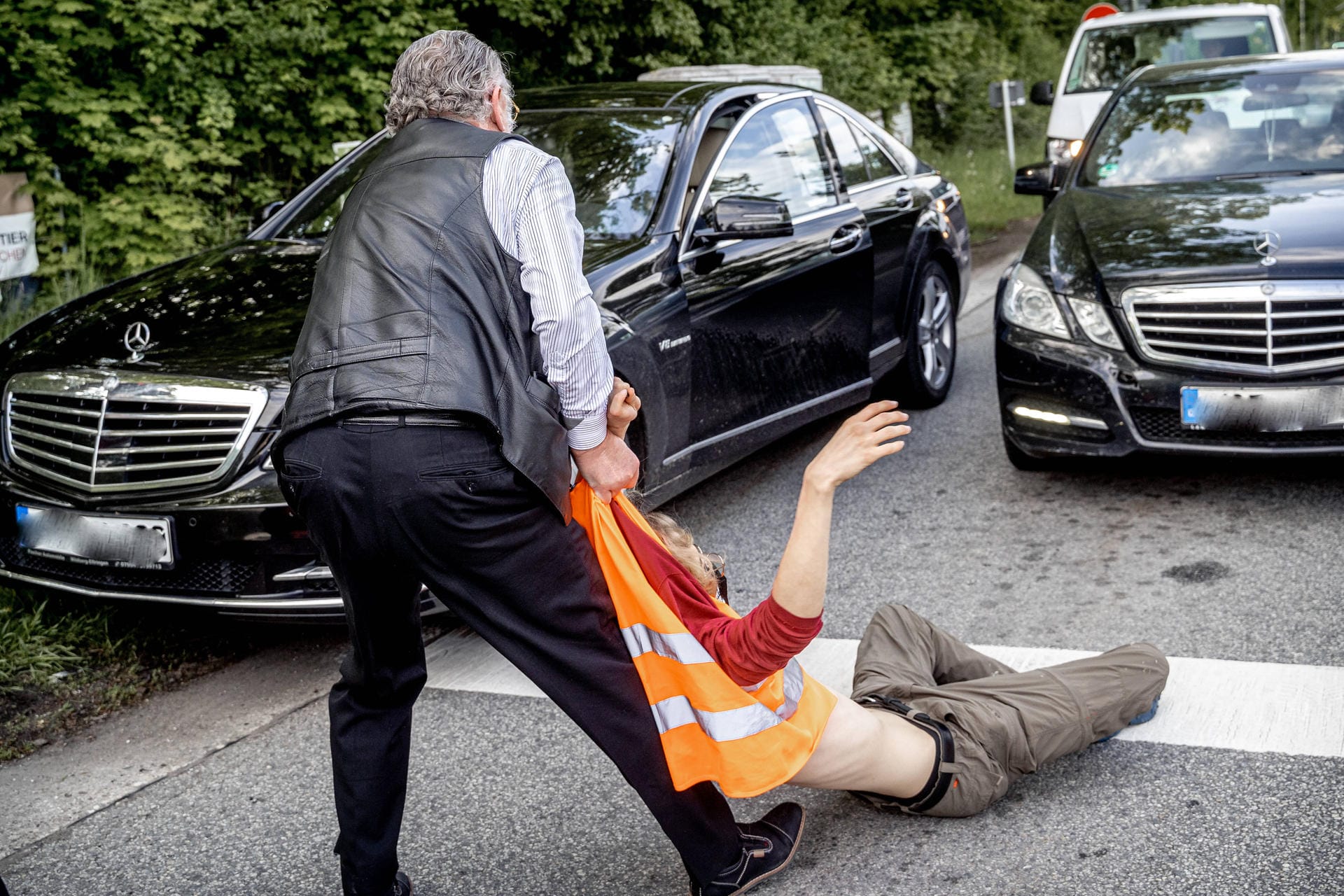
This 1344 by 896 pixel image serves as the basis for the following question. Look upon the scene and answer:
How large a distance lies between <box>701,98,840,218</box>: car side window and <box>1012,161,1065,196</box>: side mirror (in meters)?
1.34

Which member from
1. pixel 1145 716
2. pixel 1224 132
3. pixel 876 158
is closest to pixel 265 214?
pixel 876 158

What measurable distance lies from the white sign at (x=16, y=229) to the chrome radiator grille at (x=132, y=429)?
3.85 meters

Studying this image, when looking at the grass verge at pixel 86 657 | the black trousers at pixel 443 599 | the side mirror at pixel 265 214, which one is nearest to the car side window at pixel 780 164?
the side mirror at pixel 265 214

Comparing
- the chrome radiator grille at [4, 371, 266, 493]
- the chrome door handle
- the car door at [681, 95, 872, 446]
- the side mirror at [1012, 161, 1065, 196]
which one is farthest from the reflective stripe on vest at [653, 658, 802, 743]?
the side mirror at [1012, 161, 1065, 196]

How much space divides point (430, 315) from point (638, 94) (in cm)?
359

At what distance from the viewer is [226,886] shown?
3.20 metres

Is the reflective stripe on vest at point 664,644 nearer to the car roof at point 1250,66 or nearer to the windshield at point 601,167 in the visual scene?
the windshield at point 601,167

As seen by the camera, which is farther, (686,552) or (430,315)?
(686,552)

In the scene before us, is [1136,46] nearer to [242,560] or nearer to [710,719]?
[242,560]

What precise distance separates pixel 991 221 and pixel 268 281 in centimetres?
1078

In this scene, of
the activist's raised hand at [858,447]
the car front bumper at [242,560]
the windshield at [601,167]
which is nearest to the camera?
the activist's raised hand at [858,447]

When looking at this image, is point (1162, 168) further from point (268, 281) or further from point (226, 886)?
point (226, 886)

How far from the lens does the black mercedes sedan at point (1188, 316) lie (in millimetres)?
4945

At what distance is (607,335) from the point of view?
14.7 ft
